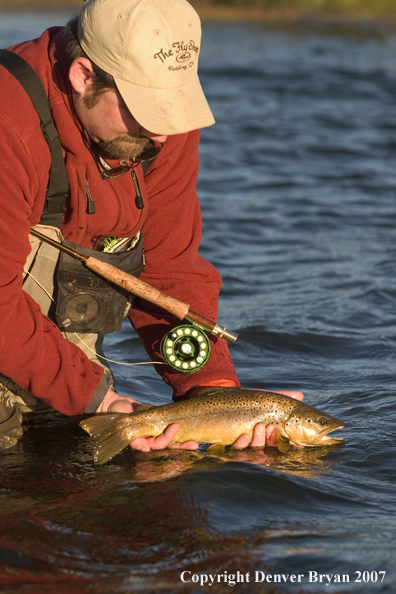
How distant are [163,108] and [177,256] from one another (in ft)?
3.58

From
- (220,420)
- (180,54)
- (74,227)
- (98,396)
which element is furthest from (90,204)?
(220,420)

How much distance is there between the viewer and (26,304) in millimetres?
4184

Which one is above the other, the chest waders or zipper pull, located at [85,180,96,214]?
zipper pull, located at [85,180,96,214]

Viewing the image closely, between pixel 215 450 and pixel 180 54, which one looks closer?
pixel 180 54

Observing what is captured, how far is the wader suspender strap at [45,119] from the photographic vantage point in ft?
13.0

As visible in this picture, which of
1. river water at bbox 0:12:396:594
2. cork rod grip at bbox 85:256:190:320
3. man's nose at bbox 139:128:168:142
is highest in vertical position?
man's nose at bbox 139:128:168:142

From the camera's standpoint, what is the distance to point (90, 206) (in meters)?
4.32

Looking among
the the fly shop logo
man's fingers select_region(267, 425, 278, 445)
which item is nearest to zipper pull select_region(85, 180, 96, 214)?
the the fly shop logo

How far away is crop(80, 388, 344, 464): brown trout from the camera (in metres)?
4.38

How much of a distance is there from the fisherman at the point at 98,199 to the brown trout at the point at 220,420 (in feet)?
0.24

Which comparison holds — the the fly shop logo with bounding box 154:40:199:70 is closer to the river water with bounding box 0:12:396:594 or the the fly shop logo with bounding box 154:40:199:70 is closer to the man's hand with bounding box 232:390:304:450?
the man's hand with bounding box 232:390:304:450

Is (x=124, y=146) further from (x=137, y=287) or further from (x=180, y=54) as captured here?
(x=137, y=287)

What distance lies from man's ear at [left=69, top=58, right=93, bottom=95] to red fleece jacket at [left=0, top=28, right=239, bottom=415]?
0.11 meters

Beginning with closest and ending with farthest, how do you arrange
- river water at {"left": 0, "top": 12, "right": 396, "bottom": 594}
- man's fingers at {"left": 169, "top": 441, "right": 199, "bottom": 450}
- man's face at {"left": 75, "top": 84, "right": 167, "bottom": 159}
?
river water at {"left": 0, "top": 12, "right": 396, "bottom": 594} < man's face at {"left": 75, "top": 84, "right": 167, "bottom": 159} < man's fingers at {"left": 169, "top": 441, "right": 199, "bottom": 450}
